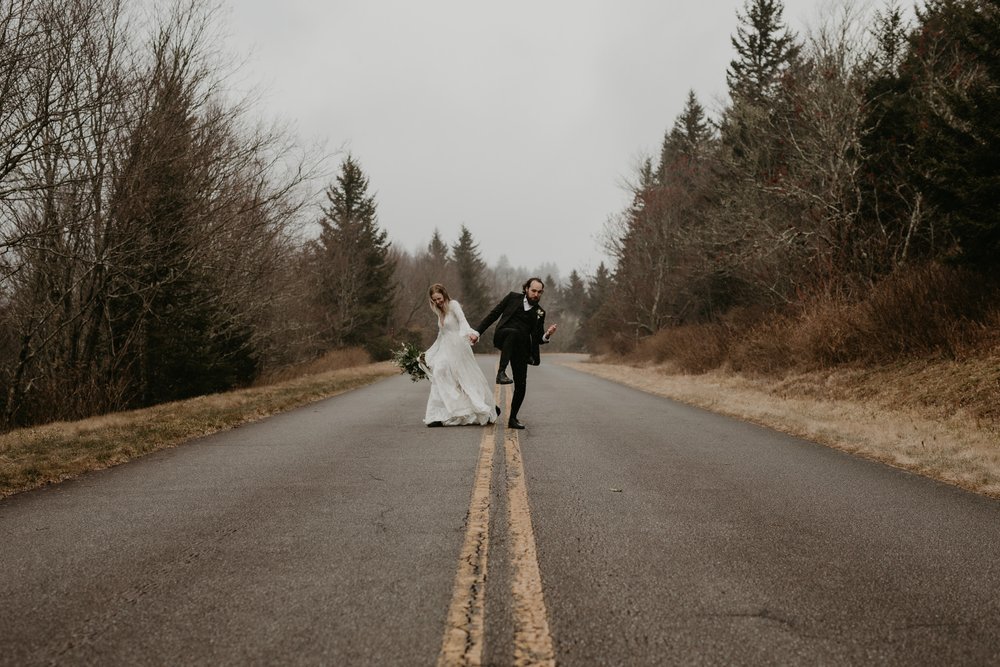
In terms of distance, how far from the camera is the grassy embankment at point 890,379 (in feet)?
22.9

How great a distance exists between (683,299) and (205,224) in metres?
24.9

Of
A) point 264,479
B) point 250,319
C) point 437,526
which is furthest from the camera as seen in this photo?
point 250,319

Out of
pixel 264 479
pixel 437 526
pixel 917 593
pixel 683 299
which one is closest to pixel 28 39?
pixel 264 479

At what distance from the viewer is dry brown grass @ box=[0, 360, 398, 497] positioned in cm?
592

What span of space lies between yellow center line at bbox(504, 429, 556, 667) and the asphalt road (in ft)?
0.06

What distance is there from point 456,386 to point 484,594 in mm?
6182

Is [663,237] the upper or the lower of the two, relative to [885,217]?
upper

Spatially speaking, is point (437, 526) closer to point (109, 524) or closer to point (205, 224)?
point (109, 524)

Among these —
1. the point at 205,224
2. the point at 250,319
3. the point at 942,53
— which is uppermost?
the point at 942,53

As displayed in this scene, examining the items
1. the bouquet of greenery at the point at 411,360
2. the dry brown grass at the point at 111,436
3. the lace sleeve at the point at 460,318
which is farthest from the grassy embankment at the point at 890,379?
the dry brown grass at the point at 111,436

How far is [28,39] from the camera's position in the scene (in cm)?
823

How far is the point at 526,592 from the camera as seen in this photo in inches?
115

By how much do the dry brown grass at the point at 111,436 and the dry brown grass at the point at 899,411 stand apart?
8171mm

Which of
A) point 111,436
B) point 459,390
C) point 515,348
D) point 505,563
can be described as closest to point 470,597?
point 505,563
